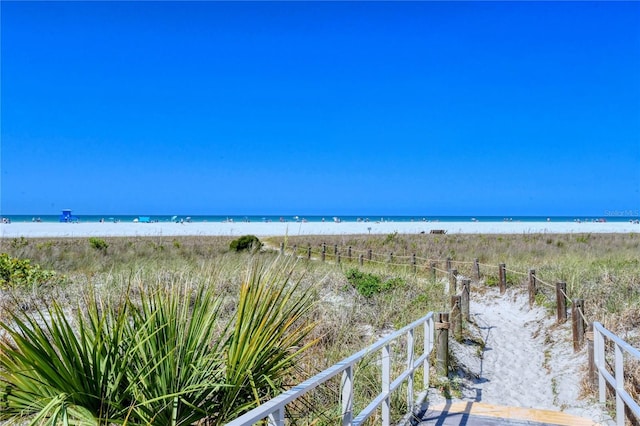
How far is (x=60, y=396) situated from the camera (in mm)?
2949

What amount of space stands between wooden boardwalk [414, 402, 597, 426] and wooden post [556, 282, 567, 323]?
389 cm

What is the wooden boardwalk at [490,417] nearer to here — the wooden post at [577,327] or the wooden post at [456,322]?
Result: the wooden post at [577,327]

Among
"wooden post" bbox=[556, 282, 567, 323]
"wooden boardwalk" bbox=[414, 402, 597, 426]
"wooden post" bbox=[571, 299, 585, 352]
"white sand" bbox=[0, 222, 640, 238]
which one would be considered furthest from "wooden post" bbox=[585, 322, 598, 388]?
"white sand" bbox=[0, 222, 640, 238]

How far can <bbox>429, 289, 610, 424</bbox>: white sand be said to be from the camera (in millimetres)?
7000

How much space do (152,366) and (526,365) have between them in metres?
7.08

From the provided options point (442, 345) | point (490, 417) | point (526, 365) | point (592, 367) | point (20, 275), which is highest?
point (20, 275)

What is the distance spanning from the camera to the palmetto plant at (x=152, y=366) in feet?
10.4

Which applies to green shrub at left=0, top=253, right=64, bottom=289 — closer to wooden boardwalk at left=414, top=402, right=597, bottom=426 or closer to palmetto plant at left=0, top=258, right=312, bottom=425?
palmetto plant at left=0, top=258, right=312, bottom=425

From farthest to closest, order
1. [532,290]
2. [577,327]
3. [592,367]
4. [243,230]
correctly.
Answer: [243,230] → [532,290] → [577,327] → [592,367]

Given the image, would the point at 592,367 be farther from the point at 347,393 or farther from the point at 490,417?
the point at 347,393

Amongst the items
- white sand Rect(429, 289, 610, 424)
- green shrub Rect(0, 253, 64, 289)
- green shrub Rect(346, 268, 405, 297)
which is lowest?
white sand Rect(429, 289, 610, 424)

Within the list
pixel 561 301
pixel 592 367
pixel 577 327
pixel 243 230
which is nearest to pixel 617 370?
pixel 592 367

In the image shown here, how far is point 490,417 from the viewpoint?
5703 mm

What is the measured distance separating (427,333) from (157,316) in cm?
416
